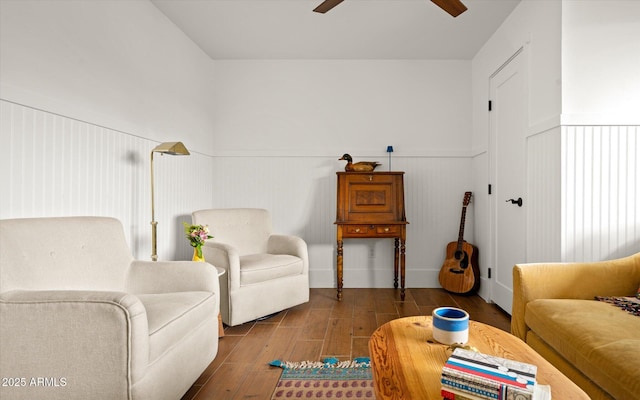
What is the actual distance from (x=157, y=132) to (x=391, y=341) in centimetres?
258

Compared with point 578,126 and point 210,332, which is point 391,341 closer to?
point 210,332

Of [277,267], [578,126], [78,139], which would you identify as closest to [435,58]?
[578,126]

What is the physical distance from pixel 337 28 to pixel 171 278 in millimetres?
2657

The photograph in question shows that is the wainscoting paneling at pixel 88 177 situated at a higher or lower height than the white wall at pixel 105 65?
lower

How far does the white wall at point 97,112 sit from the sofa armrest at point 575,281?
2617 mm

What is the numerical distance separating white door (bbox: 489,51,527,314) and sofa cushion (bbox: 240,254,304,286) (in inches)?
71.7

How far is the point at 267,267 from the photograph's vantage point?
3.07m

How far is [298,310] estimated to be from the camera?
135 inches

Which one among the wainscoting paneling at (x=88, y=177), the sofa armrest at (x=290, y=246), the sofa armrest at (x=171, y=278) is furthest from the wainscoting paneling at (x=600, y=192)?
the wainscoting paneling at (x=88, y=177)

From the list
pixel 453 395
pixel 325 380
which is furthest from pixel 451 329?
pixel 325 380

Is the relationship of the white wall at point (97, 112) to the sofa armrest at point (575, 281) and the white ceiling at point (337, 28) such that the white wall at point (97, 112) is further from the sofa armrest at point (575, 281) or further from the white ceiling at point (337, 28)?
the sofa armrest at point (575, 281)

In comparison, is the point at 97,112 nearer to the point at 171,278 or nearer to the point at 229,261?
the point at 171,278

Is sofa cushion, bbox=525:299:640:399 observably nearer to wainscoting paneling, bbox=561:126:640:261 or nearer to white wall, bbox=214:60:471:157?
wainscoting paneling, bbox=561:126:640:261

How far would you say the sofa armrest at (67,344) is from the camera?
4.53 ft
